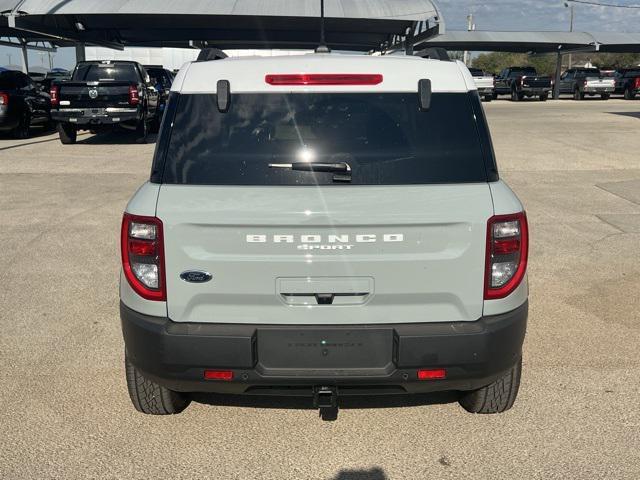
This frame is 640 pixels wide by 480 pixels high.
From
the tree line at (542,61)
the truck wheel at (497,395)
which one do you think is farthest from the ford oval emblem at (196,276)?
the tree line at (542,61)

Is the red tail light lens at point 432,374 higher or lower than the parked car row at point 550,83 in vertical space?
higher

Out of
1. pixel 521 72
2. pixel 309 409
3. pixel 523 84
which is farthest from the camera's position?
pixel 521 72

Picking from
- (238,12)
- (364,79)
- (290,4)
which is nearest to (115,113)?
(238,12)

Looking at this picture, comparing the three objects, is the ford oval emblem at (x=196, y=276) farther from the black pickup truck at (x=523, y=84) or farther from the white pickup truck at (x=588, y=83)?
the white pickup truck at (x=588, y=83)

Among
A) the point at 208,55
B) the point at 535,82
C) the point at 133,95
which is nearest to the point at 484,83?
the point at 535,82

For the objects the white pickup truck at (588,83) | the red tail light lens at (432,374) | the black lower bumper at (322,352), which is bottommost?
the white pickup truck at (588,83)

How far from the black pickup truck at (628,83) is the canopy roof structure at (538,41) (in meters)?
2.76

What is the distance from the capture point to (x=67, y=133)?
16938mm

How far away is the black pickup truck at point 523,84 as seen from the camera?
38125 millimetres

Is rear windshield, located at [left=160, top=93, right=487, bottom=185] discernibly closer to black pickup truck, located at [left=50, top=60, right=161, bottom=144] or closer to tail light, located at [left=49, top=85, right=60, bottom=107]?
black pickup truck, located at [left=50, top=60, right=161, bottom=144]

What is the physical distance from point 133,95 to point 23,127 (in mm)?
4100

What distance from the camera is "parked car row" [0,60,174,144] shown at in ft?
52.7

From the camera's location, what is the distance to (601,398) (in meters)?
3.78

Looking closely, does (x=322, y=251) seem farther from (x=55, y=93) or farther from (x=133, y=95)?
(x=55, y=93)
